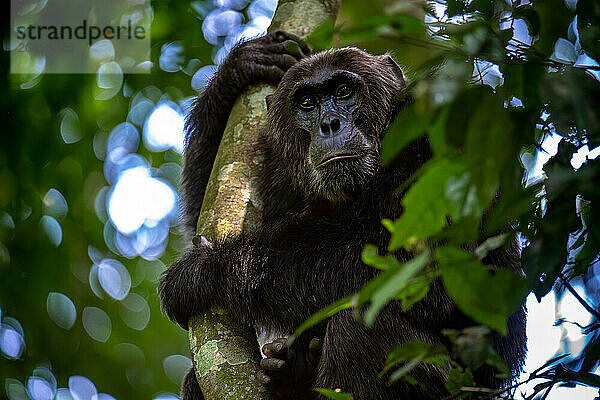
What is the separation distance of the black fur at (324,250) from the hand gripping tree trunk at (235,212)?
0.10 metres

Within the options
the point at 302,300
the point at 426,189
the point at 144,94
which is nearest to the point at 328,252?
the point at 302,300

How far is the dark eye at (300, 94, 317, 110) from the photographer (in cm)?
408

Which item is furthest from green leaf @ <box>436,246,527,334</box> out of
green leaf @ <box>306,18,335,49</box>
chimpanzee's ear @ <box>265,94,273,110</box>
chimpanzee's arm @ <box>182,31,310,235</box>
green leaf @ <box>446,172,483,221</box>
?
chimpanzee's ear @ <box>265,94,273,110</box>

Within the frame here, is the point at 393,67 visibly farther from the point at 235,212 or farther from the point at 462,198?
the point at 462,198

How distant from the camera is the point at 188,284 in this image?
3.43 metres

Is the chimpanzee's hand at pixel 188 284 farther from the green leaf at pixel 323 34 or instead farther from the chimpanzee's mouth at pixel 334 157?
the green leaf at pixel 323 34

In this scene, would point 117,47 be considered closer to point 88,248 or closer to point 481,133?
point 88,248

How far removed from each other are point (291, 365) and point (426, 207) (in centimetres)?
230

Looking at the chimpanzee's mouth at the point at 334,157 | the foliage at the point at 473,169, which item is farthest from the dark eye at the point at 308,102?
the foliage at the point at 473,169

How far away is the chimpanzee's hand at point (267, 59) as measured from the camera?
4.25 m

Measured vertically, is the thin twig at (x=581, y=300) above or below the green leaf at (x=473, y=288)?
below

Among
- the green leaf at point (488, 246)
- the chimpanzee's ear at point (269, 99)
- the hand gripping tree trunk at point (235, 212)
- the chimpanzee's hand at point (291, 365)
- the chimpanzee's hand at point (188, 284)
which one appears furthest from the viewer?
the chimpanzee's ear at point (269, 99)

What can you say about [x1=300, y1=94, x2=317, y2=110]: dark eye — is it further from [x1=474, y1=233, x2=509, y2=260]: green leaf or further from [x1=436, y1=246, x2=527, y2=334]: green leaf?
[x1=436, y1=246, x2=527, y2=334]: green leaf

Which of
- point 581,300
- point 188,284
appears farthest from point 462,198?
point 188,284
